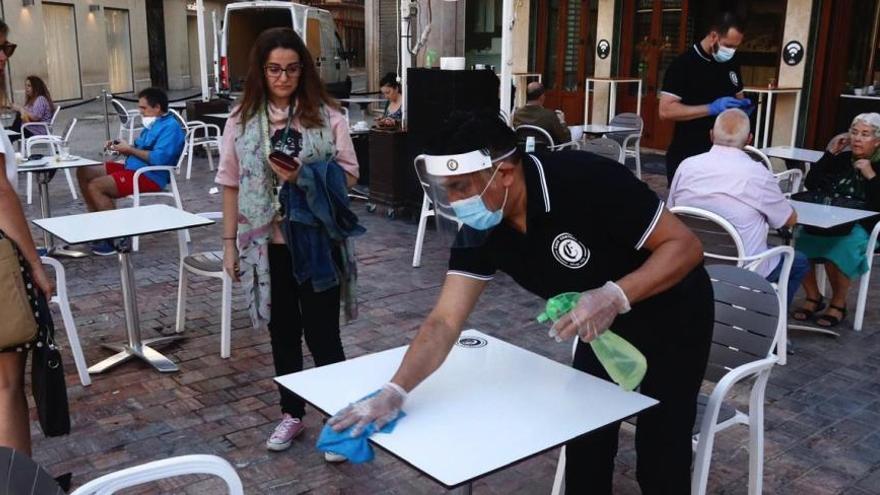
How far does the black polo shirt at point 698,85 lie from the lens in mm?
5129

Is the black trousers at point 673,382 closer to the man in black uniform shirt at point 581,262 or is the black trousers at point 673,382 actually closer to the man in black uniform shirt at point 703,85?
the man in black uniform shirt at point 581,262

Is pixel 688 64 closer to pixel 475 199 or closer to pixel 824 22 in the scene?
pixel 475 199

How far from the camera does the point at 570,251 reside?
2.03 metres

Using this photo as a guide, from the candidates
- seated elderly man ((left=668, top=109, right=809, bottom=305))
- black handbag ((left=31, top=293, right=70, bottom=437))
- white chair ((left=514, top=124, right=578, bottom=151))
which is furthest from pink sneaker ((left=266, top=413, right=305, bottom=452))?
white chair ((left=514, top=124, right=578, bottom=151))

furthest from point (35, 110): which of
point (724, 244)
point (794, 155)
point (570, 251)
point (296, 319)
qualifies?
point (570, 251)

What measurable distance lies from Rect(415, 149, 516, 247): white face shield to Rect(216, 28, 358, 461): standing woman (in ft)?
3.68

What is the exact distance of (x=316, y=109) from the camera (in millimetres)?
3102

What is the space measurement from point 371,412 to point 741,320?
1.39 meters

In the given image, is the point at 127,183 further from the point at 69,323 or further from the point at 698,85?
the point at 698,85

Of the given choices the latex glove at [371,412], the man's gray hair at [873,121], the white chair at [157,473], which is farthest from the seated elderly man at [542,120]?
the white chair at [157,473]

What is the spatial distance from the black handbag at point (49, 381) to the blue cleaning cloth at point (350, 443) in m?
1.34

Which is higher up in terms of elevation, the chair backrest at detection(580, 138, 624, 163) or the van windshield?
the van windshield

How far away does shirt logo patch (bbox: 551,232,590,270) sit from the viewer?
2.02 meters

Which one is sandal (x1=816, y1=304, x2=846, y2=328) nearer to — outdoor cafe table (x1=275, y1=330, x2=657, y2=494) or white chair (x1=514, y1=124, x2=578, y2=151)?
white chair (x1=514, y1=124, x2=578, y2=151)
